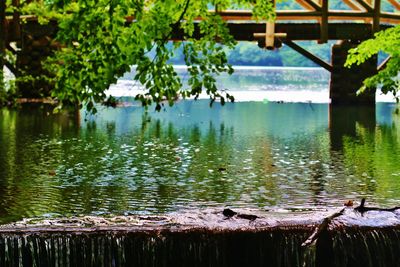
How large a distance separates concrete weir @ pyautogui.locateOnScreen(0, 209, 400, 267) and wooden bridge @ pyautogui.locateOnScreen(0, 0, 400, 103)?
16014mm

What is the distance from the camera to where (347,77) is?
2906 cm

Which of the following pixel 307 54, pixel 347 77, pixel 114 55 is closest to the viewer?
pixel 114 55

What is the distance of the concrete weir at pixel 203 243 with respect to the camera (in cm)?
730

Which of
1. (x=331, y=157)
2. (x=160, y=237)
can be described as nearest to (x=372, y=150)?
(x=331, y=157)

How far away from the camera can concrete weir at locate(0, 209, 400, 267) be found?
24.0 feet

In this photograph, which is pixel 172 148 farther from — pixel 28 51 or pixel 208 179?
pixel 28 51

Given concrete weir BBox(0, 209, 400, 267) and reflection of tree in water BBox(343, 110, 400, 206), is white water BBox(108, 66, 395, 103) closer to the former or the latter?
reflection of tree in water BBox(343, 110, 400, 206)

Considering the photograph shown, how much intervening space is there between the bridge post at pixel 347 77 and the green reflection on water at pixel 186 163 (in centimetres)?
600

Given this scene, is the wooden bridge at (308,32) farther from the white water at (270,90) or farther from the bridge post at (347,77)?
the white water at (270,90)

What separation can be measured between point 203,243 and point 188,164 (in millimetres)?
5655

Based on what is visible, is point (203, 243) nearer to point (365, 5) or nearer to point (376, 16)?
point (365, 5)

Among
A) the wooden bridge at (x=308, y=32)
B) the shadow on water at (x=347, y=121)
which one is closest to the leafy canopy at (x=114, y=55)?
the shadow on water at (x=347, y=121)

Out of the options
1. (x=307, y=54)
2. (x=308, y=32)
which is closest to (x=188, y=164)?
(x=308, y=32)

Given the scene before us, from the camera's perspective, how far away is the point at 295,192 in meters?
10.5
